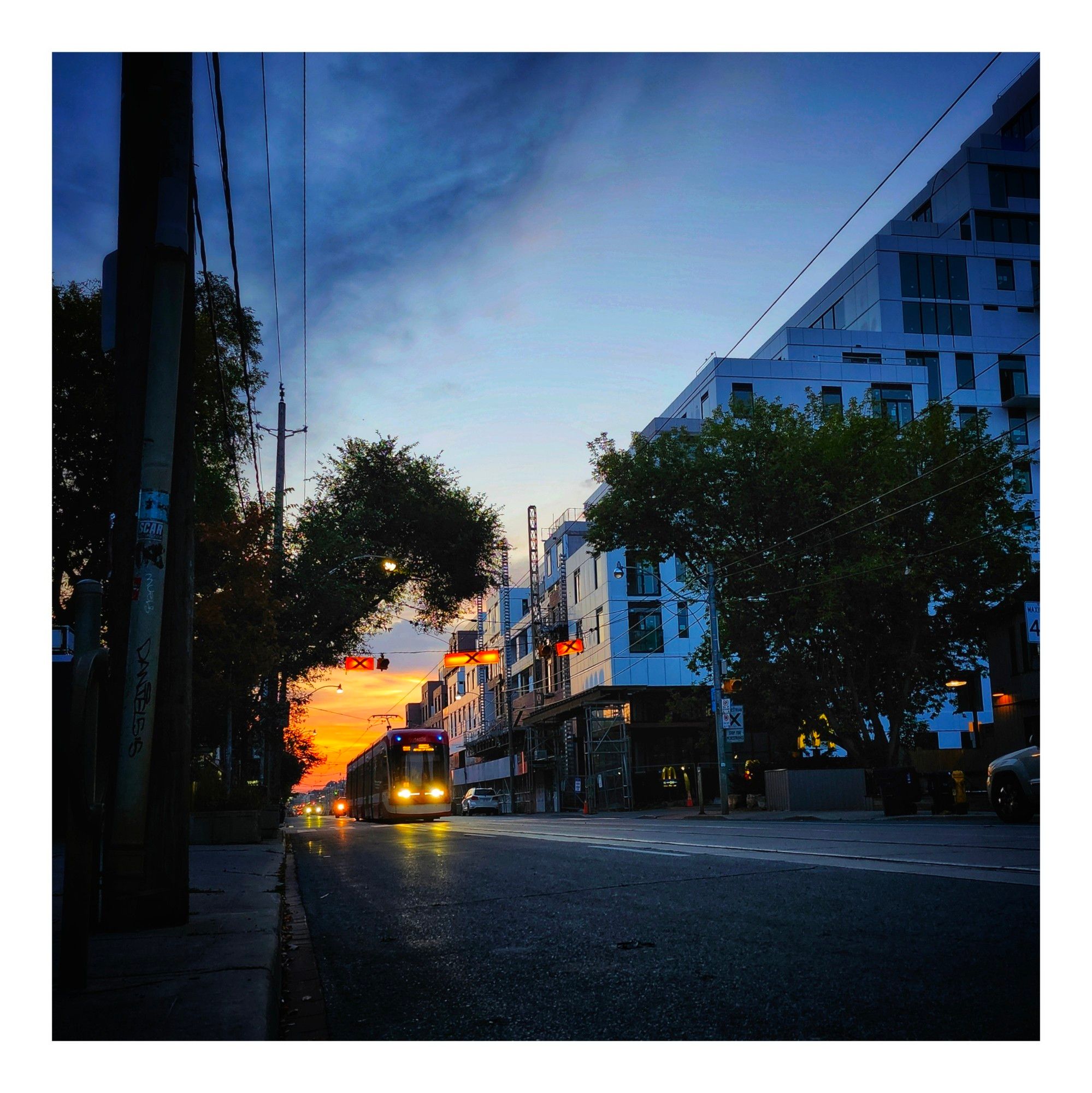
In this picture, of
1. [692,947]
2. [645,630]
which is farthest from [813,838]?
[645,630]

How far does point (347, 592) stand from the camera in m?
Result: 30.3

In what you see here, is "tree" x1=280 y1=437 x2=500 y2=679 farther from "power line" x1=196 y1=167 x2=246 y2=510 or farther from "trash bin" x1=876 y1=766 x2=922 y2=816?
"trash bin" x1=876 y1=766 x2=922 y2=816

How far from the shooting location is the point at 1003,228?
55938 mm

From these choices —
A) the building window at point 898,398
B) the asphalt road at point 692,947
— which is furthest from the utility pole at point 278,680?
the building window at point 898,398

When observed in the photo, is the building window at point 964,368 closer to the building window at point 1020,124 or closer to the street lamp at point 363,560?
the building window at point 1020,124

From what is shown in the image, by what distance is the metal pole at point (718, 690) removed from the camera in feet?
104

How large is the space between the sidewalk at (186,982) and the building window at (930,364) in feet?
174

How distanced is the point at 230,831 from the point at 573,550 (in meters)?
42.2

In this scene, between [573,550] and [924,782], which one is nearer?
[924,782]

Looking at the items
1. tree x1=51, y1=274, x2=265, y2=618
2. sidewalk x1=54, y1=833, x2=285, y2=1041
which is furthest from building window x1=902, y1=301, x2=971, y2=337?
sidewalk x1=54, y1=833, x2=285, y2=1041

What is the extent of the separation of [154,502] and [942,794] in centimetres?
1986

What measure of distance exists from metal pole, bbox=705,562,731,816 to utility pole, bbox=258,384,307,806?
42.7 ft

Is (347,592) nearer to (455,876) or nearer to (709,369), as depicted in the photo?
(455,876)

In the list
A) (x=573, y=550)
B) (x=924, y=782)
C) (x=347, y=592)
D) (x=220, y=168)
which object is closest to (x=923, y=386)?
(x=573, y=550)
